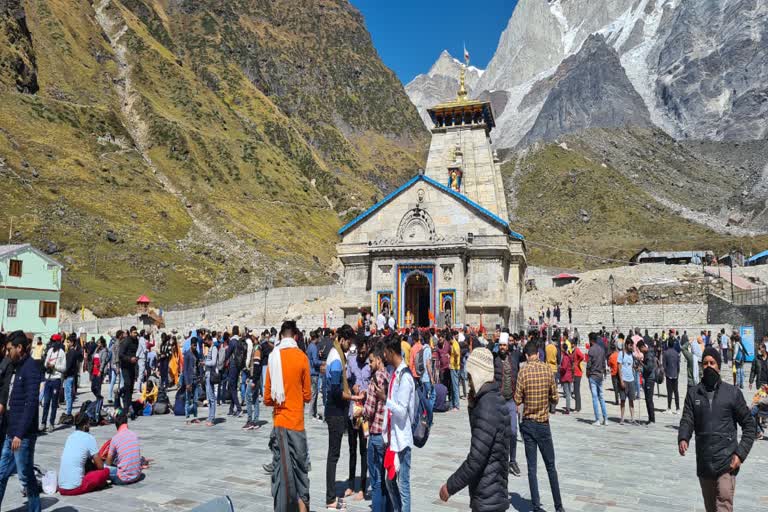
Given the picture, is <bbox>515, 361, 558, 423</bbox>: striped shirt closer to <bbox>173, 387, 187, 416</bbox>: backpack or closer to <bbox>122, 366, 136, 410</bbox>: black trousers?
<bbox>122, 366, 136, 410</bbox>: black trousers

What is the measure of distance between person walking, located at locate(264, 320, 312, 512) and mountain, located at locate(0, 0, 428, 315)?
43095 millimetres

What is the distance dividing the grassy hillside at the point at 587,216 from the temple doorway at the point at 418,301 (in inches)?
2217

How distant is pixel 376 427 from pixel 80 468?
14.5 feet

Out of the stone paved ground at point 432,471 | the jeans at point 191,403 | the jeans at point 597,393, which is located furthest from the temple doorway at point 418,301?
the stone paved ground at point 432,471

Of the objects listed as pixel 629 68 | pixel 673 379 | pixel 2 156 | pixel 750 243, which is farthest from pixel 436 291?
pixel 629 68

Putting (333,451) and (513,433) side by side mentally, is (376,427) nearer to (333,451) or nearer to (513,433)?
(333,451)

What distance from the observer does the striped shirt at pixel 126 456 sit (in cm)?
847

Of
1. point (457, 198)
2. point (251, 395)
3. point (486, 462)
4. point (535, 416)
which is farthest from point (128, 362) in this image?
point (457, 198)

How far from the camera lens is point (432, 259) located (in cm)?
3238

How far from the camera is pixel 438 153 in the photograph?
128 ft

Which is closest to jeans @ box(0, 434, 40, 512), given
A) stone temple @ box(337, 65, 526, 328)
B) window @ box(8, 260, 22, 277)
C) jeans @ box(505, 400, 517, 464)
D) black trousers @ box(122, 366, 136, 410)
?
black trousers @ box(122, 366, 136, 410)

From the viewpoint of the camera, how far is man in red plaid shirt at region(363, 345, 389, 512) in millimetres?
6699

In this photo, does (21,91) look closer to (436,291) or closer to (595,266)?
(436,291)

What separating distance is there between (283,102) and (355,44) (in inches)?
1604
